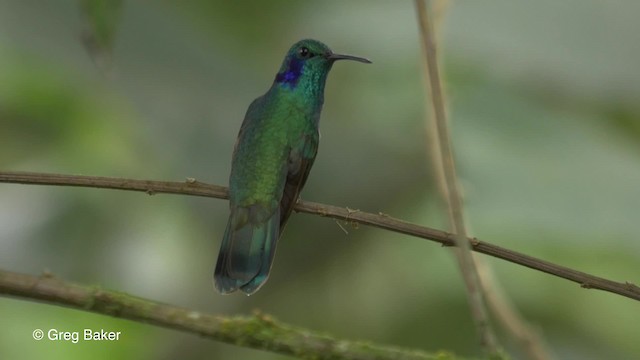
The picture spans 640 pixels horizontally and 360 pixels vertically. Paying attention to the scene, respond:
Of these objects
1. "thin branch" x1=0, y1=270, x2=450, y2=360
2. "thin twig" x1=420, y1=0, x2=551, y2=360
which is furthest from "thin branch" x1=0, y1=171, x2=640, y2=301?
"thin branch" x1=0, y1=270, x2=450, y2=360

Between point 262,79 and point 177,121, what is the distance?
67cm

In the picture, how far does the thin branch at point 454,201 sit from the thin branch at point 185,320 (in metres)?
0.12

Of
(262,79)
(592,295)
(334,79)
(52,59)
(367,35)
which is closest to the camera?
(52,59)

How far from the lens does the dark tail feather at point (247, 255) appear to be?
2350mm

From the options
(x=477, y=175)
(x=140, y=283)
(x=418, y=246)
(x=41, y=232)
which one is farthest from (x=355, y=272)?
(x=41, y=232)

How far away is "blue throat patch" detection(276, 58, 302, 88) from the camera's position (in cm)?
292

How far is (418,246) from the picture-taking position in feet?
12.2

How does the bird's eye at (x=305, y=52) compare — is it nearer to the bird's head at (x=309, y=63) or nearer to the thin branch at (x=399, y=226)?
the bird's head at (x=309, y=63)

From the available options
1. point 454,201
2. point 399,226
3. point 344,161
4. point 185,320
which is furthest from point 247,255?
point 344,161

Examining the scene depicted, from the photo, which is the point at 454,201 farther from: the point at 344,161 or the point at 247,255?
the point at 344,161

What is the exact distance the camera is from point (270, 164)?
273cm

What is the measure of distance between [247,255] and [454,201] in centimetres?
93

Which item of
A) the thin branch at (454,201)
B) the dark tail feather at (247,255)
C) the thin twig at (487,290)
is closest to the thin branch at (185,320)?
the thin branch at (454,201)

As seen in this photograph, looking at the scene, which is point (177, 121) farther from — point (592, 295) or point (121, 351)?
point (592, 295)
